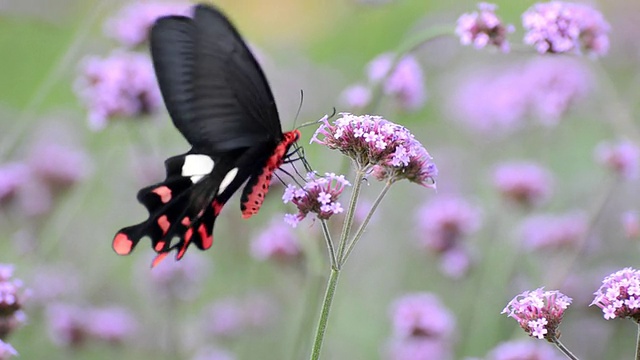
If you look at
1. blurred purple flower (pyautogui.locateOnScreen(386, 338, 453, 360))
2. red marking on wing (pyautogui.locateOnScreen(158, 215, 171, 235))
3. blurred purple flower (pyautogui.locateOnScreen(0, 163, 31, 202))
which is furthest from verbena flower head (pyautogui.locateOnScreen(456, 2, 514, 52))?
blurred purple flower (pyautogui.locateOnScreen(0, 163, 31, 202))

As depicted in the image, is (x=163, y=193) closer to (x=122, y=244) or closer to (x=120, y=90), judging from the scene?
(x=122, y=244)

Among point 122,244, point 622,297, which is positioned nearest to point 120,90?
point 122,244

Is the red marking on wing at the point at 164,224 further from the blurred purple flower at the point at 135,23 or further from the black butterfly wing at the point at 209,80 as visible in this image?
the blurred purple flower at the point at 135,23

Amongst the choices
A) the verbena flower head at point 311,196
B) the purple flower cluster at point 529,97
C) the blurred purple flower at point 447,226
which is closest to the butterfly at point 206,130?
the verbena flower head at point 311,196

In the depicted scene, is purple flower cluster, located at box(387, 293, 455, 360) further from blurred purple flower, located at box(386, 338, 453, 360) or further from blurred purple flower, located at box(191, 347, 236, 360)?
blurred purple flower, located at box(191, 347, 236, 360)

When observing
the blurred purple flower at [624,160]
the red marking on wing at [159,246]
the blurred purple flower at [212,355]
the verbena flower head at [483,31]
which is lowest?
the red marking on wing at [159,246]
